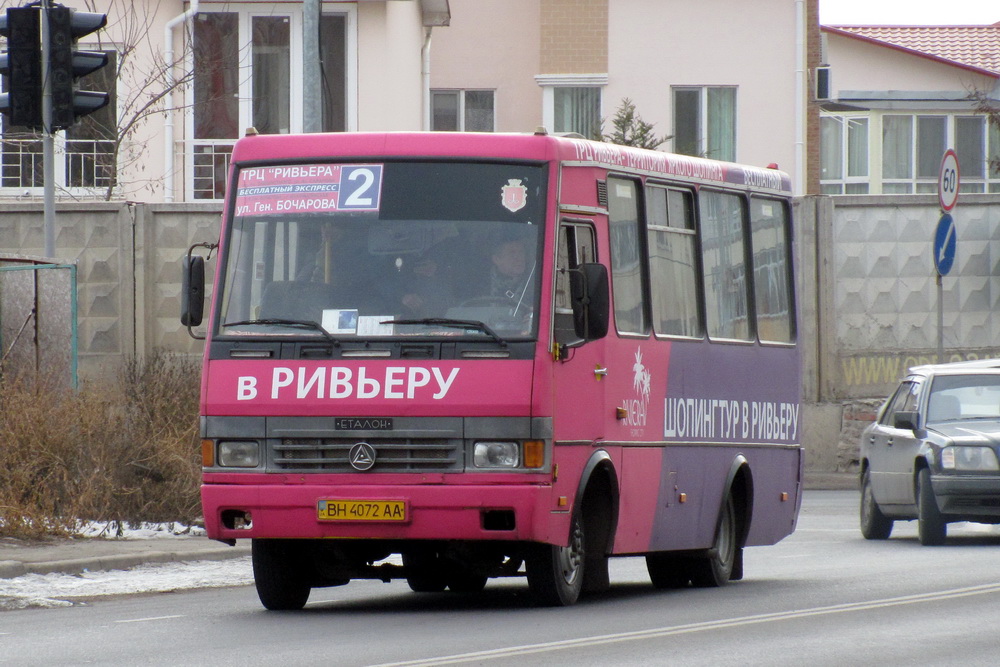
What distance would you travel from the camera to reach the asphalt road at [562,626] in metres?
9.40

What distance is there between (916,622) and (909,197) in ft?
54.2

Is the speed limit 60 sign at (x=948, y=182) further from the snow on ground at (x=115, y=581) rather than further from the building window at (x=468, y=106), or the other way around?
the building window at (x=468, y=106)

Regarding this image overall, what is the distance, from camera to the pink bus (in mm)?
11000

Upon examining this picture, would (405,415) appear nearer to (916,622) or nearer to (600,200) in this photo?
(600,200)

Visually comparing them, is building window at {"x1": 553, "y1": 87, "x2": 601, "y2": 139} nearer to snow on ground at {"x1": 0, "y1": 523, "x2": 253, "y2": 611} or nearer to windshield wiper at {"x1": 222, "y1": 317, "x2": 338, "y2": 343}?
snow on ground at {"x1": 0, "y1": 523, "x2": 253, "y2": 611}

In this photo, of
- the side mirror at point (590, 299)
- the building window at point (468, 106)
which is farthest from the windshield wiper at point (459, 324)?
the building window at point (468, 106)

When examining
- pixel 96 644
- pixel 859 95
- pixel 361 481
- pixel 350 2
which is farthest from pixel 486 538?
pixel 859 95

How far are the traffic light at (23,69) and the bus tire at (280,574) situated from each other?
16.6 ft

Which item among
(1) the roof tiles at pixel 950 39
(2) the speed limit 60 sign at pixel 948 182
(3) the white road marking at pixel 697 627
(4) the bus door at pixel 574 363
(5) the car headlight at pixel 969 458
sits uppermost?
(1) the roof tiles at pixel 950 39

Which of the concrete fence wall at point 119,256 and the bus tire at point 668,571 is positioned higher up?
the concrete fence wall at point 119,256

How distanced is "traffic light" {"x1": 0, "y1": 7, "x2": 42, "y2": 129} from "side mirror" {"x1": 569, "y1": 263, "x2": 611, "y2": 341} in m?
5.88

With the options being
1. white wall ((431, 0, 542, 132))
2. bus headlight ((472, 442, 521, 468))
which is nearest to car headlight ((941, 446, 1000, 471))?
bus headlight ((472, 442, 521, 468))

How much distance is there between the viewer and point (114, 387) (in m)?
17.8

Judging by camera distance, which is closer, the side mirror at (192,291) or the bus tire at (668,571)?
the side mirror at (192,291)
